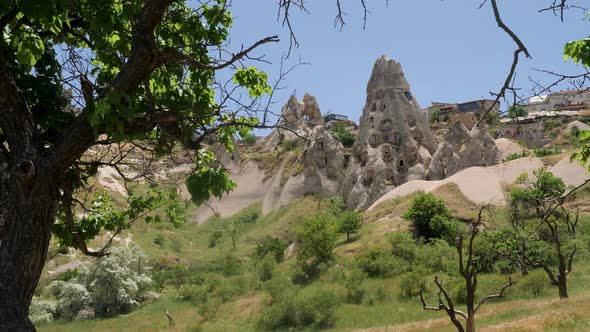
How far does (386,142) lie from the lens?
162 feet

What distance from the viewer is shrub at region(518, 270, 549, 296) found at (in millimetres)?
23984

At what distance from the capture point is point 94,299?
35.9 metres

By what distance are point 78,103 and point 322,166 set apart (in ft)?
159

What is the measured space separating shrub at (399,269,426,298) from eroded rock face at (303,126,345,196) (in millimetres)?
25795

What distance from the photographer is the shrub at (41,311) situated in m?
33.0

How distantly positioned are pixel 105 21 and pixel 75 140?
112cm

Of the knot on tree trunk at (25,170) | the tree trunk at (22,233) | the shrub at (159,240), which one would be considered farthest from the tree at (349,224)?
the knot on tree trunk at (25,170)

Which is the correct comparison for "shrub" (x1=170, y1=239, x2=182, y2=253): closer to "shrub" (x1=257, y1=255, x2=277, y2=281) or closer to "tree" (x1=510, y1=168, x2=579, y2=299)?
"shrub" (x1=257, y1=255, x2=277, y2=281)

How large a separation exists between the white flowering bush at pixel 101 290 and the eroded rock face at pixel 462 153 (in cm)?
2534

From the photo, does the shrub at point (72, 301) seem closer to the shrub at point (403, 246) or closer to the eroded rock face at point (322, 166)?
the shrub at point (403, 246)

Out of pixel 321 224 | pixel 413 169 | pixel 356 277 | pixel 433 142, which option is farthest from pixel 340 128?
pixel 356 277

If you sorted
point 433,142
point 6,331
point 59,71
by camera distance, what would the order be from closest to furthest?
point 6,331
point 59,71
point 433,142

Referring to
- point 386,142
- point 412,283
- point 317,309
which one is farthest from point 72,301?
point 386,142

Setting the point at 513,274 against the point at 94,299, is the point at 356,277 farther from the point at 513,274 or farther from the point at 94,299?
the point at 94,299
